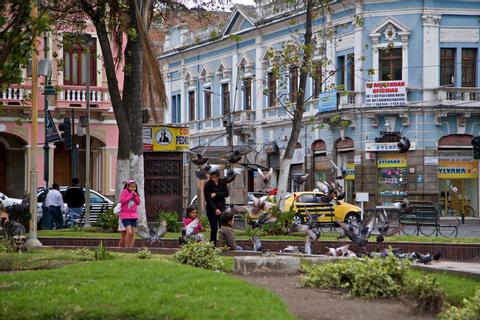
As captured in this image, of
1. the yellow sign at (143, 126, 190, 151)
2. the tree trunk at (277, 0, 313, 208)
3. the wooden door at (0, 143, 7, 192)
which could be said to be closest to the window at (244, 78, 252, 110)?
the wooden door at (0, 143, 7, 192)

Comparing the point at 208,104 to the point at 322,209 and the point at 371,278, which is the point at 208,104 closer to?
the point at 322,209

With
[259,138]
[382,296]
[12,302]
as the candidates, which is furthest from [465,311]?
[259,138]

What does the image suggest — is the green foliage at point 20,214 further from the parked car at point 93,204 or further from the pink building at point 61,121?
the pink building at point 61,121

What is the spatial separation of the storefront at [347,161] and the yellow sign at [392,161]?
1.43m

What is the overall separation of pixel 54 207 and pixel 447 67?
1964 centimetres

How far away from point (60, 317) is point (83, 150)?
32414 millimetres

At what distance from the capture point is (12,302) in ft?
36.2

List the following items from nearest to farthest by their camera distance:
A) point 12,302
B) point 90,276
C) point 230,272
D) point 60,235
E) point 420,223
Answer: point 12,302 → point 90,276 → point 230,272 → point 60,235 → point 420,223

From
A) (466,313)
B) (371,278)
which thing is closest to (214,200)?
(371,278)

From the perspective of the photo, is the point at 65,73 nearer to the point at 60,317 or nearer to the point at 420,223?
the point at 420,223

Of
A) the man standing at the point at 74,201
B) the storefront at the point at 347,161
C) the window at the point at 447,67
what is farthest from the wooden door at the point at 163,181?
the window at the point at 447,67

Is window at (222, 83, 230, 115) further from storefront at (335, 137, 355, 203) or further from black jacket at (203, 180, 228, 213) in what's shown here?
black jacket at (203, 180, 228, 213)

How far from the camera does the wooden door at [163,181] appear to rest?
97.7ft

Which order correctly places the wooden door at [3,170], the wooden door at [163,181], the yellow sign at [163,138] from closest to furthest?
the wooden door at [163,181] → the yellow sign at [163,138] → the wooden door at [3,170]
